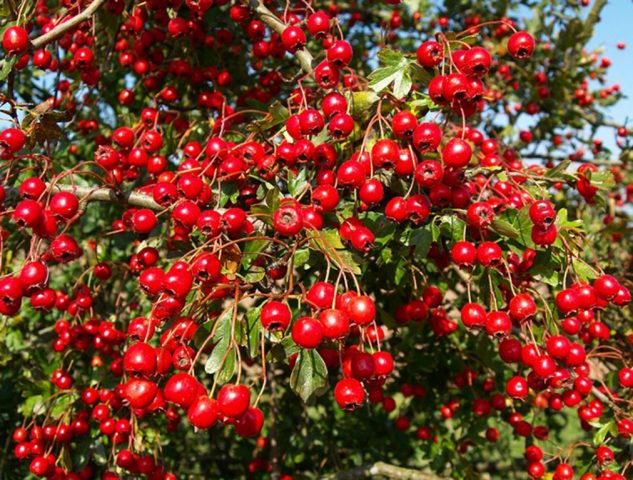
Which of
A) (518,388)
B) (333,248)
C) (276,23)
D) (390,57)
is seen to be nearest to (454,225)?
(333,248)

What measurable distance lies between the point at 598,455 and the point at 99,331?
2.34 m

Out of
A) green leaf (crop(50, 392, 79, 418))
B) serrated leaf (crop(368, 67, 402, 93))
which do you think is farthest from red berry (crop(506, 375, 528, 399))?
green leaf (crop(50, 392, 79, 418))

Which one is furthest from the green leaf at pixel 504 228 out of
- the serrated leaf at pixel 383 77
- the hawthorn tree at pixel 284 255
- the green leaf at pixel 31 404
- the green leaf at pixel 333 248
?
the green leaf at pixel 31 404

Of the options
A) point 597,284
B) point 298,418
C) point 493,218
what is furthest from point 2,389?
point 597,284

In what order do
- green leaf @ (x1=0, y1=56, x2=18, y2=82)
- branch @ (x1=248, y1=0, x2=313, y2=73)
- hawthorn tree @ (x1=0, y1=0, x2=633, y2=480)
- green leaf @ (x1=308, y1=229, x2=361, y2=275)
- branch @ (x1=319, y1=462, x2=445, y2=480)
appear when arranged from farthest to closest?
1. branch @ (x1=319, y1=462, x2=445, y2=480)
2. branch @ (x1=248, y1=0, x2=313, y2=73)
3. green leaf @ (x1=0, y1=56, x2=18, y2=82)
4. hawthorn tree @ (x1=0, y1=0, x2=633, y2=480)
5. green leaf @ (x1=308, y1=229, x2=361, y2=275)

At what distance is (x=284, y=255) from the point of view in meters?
1.69

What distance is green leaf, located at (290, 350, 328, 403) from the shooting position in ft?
5.06

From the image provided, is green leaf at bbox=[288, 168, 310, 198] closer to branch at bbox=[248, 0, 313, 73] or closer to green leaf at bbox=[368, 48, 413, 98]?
green leaf at bbox=[368, 48, 413, 98]

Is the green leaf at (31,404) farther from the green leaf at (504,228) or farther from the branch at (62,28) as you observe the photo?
the green leaf at (504,228)

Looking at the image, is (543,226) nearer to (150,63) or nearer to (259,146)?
(259,146)

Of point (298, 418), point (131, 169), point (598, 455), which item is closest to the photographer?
point (598, 455)

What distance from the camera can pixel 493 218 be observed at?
5.60 feet

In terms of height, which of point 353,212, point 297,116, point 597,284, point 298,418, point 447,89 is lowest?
point 298,418

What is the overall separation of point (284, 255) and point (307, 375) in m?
0.39
